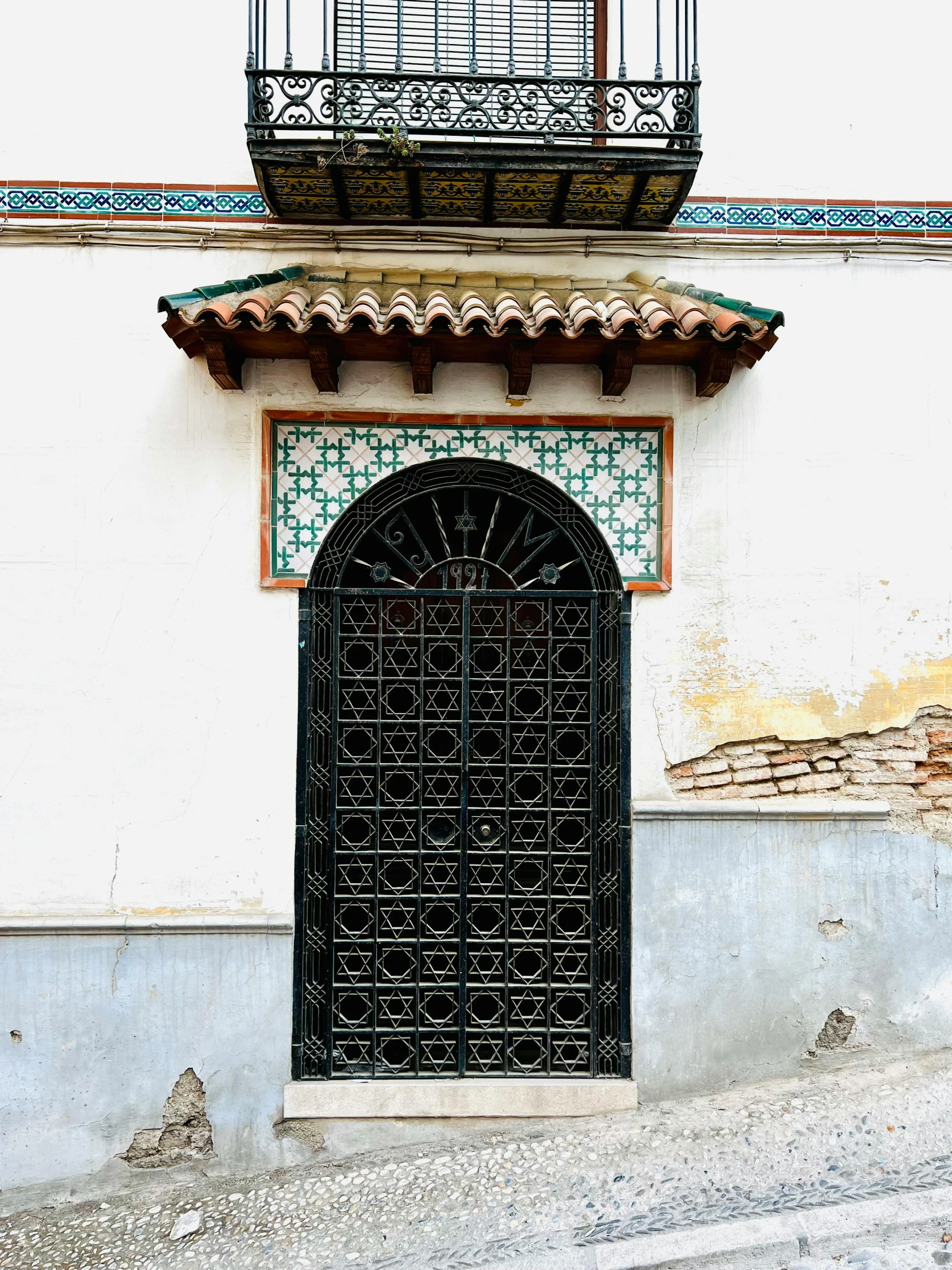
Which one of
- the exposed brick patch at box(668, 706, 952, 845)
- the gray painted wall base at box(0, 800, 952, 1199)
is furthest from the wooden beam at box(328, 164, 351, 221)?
the gray painted wall base at box(0, 800, 952, 1199)

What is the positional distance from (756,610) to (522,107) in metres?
2.51

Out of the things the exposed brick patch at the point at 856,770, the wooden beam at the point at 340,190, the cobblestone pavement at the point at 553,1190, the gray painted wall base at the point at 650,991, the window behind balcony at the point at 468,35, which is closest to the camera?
the cobblestone pavement at the point at 553,1190

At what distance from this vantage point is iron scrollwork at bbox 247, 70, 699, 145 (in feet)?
12.5

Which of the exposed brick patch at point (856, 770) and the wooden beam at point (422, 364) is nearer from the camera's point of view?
the wooden beam at point (422, 364)

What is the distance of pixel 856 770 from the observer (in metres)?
4.20

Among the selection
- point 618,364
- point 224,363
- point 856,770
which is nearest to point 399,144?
point 224,363

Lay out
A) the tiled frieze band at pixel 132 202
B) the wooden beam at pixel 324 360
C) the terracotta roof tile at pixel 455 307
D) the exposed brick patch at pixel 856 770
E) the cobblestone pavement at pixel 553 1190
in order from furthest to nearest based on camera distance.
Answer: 1. the exposed brick patch at pixel 856 770
2. the tiled frieze band at pixel 132 202
3. the wooden beam at pixel 324 360
4. the terracotta roof tile at pixel 455 307
5. the cobblestone pavement at pixel 553 1190

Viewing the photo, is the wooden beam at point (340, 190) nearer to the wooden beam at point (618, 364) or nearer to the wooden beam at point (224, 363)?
the wooden beam at point (224, 363)

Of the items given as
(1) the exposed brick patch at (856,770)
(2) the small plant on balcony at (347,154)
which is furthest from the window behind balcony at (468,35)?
(1) the exposed brick patch at (856,770)

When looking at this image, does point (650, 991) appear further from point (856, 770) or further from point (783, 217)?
point (783, 217)

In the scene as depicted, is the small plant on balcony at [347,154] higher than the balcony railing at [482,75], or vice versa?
the balcony railing at [482,75]

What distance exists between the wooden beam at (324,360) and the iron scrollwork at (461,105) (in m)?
0.89

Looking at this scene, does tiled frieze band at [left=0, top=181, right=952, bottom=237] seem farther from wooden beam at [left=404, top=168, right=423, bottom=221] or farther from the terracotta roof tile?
wooden beam at [left=404, top=168, right=423, bottom=221]

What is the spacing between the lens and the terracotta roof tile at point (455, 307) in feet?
11.7
